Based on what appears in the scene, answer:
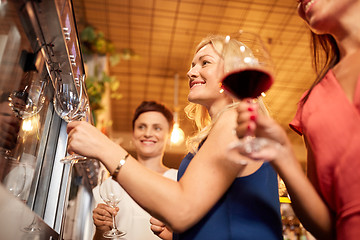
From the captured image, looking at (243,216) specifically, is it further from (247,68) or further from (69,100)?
(69,100)

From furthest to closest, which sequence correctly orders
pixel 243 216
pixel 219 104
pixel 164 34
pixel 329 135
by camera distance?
1. pixel 164 34
2. pixel 219 104
3. pixel 243 216
4. pixel 329 135

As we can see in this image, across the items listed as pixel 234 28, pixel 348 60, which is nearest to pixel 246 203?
pixel 348 60

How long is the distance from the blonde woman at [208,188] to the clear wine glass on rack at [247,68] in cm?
3

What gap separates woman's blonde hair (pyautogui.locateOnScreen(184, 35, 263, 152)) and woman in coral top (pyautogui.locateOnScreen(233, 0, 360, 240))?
0.18m

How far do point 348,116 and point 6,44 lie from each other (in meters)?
1.01

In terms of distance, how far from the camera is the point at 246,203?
Answer: 3.47ft

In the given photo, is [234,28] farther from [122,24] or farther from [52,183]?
[52,183]

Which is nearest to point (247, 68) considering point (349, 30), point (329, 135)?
point (329, 135)

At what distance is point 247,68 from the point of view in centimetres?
86

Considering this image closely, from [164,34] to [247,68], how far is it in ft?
13.4

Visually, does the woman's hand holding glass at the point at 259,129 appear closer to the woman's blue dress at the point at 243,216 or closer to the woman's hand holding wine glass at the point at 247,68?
the woman's hand holding wine glass at the point at 247,68

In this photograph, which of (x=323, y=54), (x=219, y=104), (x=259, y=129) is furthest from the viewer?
(x=219, y=104)

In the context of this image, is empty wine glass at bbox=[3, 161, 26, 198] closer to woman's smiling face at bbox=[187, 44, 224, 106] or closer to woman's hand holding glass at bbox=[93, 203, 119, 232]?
woman's hand holding glass at bbox=[93, 203, 119, 232]

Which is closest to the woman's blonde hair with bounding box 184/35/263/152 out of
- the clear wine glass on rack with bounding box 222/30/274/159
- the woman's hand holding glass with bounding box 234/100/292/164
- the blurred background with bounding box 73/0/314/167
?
the clear wine glass on rack with bounding box 222/30/274/159
